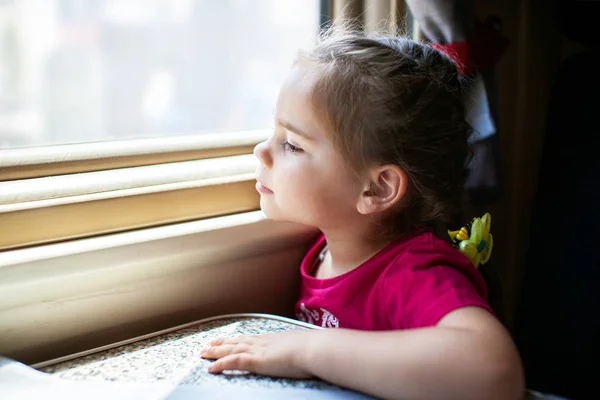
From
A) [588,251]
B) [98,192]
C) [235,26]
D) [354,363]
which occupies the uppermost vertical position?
[235,26]

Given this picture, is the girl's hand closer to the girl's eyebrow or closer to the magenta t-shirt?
the magenta t-shirt

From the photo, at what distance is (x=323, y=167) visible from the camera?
920 millimetres

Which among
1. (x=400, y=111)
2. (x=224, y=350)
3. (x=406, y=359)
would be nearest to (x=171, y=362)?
(x=224, y=350)

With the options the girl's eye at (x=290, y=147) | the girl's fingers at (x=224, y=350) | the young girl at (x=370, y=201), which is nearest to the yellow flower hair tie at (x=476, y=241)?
the young girl at (x=370, y=201)

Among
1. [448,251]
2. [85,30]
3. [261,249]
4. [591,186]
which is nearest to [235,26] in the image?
[85,30]

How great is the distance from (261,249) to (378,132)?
0.28 metres

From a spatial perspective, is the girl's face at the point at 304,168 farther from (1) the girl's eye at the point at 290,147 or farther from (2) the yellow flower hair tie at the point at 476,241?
(2) the yellow flower hair tie at the point at 476,241

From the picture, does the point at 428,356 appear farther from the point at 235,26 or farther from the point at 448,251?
A: the point at 235,26

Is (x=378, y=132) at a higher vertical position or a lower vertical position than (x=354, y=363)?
higher

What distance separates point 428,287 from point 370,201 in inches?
6.5

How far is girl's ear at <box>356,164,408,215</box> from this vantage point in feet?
2.96

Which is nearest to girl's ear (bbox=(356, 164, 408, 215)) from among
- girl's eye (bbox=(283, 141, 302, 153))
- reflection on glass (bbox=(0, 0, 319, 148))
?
girl's eye (bbox=(283, 141, 302, 153))

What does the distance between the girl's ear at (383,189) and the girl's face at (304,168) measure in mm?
13

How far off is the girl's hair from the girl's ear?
13mm
